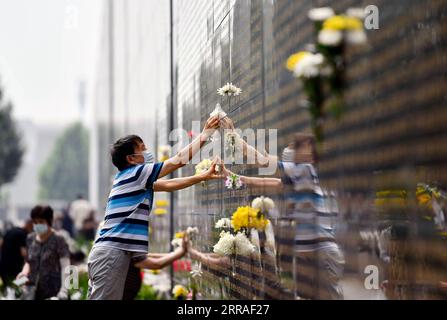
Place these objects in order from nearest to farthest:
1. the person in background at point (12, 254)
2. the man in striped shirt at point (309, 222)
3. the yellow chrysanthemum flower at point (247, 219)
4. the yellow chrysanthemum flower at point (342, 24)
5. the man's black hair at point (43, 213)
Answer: the yellow chrysanthemum flower at point (342, 24) → the man in striped shirt at point (309, 222) → the yellow chrysanthemum flower at point (247, 219) → the man's black hair at point (43, 213) → the person in background at point (12, 254)

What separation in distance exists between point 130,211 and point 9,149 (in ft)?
186

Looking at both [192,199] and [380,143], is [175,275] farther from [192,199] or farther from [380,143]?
[380,143]

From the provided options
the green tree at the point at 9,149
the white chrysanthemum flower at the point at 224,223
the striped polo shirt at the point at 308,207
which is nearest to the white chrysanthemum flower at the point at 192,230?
the white chrysanthemum flower at the point at 224,223

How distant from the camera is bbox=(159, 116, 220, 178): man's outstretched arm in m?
5.68

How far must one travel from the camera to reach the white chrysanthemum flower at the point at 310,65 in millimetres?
3270

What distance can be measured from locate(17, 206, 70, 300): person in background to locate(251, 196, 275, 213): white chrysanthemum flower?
4.07 metres

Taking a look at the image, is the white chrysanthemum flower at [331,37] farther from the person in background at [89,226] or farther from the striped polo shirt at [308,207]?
the person in background at [89,226]

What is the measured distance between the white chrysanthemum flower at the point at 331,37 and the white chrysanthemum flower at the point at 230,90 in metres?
2.63

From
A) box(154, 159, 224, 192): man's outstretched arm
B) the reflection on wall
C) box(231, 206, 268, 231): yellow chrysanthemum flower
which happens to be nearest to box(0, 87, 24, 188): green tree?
box(154, 159, 224, 192): man's outstretched arm

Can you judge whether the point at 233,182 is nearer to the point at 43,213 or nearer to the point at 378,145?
the point at 378,145

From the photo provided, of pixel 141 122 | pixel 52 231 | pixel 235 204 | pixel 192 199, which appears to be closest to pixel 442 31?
pixel 235 204

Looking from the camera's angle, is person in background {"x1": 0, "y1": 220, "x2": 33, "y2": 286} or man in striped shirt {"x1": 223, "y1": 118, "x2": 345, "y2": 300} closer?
man in striped shirt {"x1": 223, "y1": 118, "x2": 345, "y2": 300}

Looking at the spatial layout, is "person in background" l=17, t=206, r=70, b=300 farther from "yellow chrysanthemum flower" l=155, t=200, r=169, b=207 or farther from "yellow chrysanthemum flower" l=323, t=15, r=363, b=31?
"yellow chrysanthemum flower" l=323, t=15, r=363, b=31

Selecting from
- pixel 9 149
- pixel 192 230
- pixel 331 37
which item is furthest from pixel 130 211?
pixel 9 149
